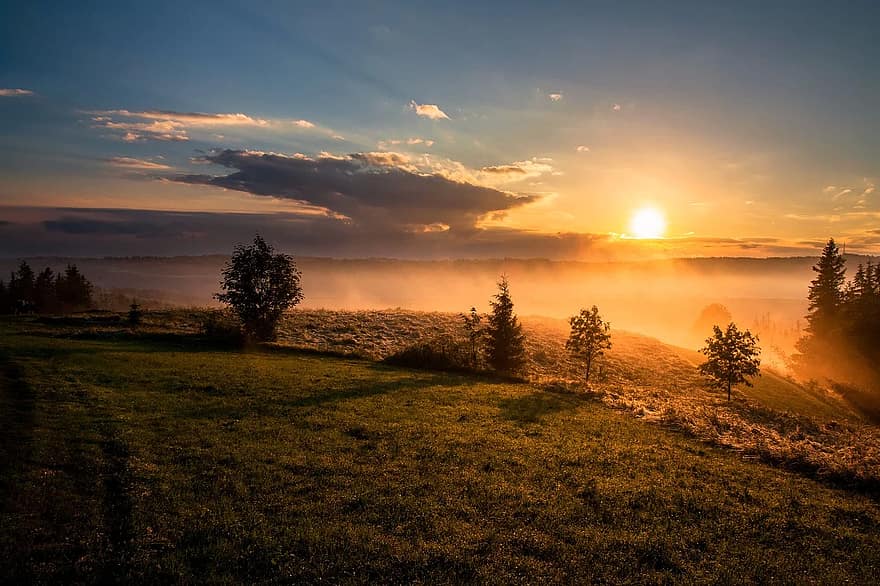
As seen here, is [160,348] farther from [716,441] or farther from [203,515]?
[716,441]

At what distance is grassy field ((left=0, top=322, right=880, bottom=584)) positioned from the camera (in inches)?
488

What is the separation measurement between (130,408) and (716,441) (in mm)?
33114

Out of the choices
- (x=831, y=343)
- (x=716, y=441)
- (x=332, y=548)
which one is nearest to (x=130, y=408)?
(x=332, y=548)

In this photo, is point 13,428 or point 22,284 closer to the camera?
point 13,428

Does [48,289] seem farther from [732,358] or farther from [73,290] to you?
[732,358]

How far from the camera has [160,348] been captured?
43.2 m

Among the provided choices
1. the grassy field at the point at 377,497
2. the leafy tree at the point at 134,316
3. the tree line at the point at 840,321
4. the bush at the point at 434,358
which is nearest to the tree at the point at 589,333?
the bush at the point at 434,358

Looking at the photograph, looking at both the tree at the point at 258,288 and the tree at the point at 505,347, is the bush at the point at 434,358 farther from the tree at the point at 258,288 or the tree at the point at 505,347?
the tree at the point at 258,288

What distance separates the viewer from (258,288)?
183 ft

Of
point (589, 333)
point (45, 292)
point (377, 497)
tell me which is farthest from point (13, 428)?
point (45, 292)

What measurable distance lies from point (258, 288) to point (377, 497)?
4527 centimetres

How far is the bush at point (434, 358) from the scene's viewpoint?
4700 cm

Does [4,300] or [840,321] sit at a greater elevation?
[840,321]

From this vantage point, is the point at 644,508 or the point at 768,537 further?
the point at 644,508
